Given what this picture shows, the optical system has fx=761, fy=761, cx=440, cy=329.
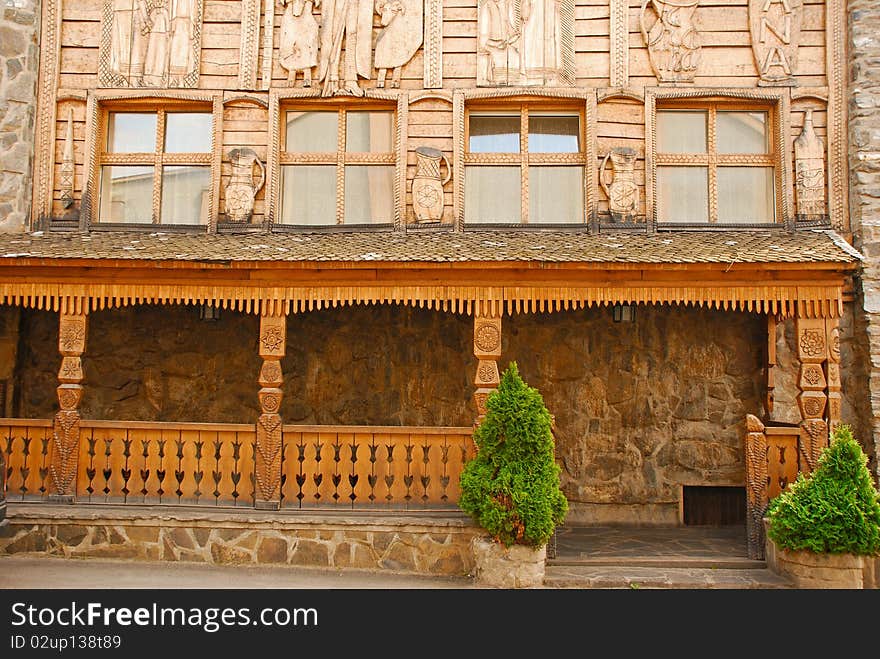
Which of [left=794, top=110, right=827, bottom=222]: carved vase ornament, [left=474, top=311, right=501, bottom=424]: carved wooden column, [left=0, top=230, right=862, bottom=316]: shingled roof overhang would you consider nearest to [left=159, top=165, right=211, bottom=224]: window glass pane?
[left=0, top=230, right=862, bottom=316]: shingled roof overhang

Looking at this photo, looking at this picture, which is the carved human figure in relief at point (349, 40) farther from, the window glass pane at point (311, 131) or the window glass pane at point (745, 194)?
the window glass pane at point (745, 194)

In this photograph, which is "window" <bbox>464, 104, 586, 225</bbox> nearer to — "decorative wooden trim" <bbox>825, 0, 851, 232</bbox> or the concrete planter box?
"decorative wooden trim" <bbox>825, 0, 851, 232</bbox>

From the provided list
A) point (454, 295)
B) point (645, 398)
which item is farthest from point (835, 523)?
point (454, 295)

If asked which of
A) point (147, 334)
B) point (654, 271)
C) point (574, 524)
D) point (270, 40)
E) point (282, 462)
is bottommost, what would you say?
point (574, 524)

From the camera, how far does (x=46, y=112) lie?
420 inches

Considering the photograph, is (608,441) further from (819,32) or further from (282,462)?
(819,32)

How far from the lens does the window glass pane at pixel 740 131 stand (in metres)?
10.7

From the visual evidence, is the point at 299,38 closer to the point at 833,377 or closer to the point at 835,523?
the point at 833,377

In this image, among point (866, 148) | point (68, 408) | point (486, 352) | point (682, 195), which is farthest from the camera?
point (682, 195)

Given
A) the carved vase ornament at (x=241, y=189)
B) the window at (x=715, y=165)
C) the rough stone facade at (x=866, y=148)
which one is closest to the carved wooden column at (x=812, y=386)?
the rough stone facade at (x=866, y=148)

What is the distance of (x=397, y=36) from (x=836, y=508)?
8.09 metres

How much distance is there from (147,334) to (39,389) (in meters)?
1.68

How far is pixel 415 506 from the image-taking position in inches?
349

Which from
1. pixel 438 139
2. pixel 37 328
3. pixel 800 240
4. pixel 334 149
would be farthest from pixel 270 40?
pixel 800 240
